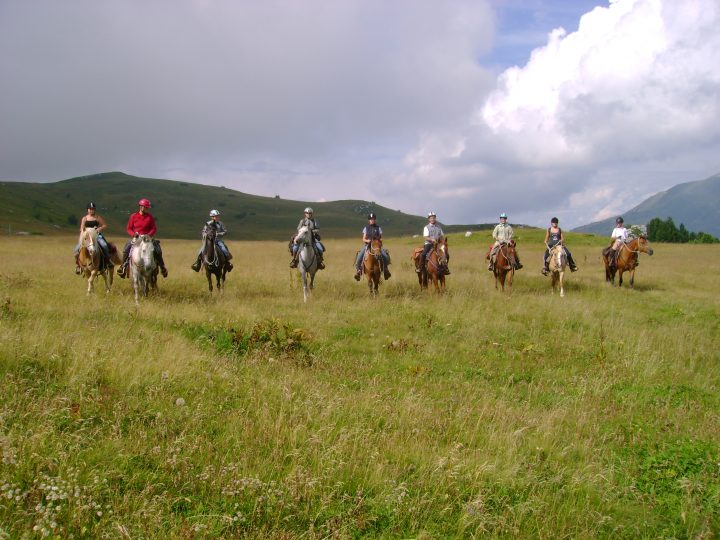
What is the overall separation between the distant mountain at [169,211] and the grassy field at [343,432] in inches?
3566

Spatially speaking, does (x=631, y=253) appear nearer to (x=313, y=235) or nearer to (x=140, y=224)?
(x=313, y=235)

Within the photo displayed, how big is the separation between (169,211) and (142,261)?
148078 millimetres

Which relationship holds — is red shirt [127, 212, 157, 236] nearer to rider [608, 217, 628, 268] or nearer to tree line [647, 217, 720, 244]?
rider [608, 217, 628, 268]

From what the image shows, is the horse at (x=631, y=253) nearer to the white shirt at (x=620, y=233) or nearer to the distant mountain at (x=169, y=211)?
the white shirt at (x=620, y=233)

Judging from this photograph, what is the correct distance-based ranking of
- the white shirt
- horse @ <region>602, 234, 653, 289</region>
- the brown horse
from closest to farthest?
the brown horse → horse @ <region>602, 234, 653, 289</region> → the white shirt

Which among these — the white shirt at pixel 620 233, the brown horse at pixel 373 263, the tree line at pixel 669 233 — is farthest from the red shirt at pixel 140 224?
the tree line at pixel 669 233

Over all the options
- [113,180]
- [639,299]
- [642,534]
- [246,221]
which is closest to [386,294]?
[639,299]

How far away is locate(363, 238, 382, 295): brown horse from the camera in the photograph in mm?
16797

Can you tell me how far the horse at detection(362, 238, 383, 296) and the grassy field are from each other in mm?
6078

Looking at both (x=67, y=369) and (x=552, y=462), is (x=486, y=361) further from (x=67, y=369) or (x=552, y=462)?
(x=67, y=369)

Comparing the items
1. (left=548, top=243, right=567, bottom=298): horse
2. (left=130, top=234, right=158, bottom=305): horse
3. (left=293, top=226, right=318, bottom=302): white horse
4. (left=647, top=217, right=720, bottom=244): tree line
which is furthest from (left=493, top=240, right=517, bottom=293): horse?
(left=647, top=217, right=720, bottom=244): tree line

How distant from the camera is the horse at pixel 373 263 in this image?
16797 mm

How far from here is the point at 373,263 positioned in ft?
55.2

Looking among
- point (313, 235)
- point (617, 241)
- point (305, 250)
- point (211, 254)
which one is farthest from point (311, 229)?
point (617, 241)
